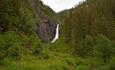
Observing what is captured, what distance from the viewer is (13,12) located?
5350cm

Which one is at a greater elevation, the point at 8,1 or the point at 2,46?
the point at 8,1

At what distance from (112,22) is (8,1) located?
37.4m

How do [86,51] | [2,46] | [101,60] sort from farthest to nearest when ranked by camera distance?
[86,51], [101,60], [2,46]

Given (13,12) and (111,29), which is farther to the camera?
(111,29)

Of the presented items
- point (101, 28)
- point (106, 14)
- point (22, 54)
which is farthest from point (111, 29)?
point (22, 54)

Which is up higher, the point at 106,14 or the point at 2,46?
the point at 106,14

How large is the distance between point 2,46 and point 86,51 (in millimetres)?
24851

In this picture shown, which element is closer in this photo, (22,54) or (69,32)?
(22,54)

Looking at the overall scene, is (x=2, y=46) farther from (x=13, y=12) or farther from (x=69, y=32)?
(x=69, y=32)

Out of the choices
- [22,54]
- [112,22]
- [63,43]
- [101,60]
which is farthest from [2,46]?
[63,43]

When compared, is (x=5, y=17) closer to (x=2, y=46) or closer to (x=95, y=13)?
(x=2, y=46)

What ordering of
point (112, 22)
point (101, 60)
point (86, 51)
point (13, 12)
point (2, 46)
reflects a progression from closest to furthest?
point (2, 46)
point (101, 60)
point (13, 12)
point (86, 51)
point (112, 22)

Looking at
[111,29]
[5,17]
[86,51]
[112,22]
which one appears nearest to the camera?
[5,17]

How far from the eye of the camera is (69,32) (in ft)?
347
